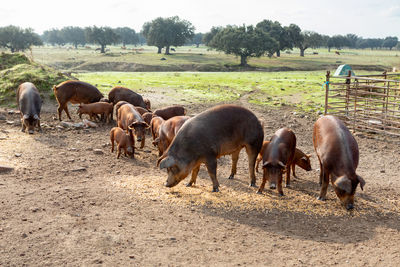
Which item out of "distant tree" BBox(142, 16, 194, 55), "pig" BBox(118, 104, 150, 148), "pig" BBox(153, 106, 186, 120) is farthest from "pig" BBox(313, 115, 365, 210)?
"distant tree" BBox(142, 16, 194, 55)

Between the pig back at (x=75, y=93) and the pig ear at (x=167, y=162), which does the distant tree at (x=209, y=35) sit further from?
the pig ear at (x=167, y=162)

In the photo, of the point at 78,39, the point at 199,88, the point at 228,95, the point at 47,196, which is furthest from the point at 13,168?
the point at 78,39

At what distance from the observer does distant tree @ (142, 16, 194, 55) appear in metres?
78.4

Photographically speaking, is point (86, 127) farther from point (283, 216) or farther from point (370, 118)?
point (370, 118)

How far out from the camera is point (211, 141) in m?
8.18

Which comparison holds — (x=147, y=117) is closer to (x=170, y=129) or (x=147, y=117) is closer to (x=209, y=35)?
(x=170, y=129)

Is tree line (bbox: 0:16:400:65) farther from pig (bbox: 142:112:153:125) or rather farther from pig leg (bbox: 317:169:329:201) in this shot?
pig leg (bbox: 317:169:329:201)

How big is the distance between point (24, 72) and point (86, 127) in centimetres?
709

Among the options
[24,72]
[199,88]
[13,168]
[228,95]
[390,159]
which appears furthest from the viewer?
[199,88]

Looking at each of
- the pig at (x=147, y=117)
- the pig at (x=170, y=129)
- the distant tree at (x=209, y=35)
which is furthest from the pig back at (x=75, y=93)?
the distant tree at (x=209, y=35)

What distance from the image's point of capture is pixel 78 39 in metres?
140

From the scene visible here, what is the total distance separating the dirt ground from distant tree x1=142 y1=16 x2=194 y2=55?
6995 cm

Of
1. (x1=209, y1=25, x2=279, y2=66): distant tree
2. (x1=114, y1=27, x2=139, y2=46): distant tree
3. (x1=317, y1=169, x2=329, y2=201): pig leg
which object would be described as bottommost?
(x1=317, y1=169, x2=329, y2=201): pig leg

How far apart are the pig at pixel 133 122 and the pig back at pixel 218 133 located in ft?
13.1
